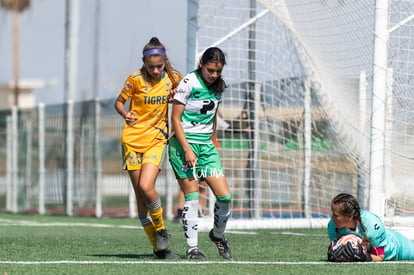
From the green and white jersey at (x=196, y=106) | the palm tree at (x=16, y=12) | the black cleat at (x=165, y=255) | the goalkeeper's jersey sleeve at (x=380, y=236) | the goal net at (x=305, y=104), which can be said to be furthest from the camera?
the palm tree at (x=16, y=12)

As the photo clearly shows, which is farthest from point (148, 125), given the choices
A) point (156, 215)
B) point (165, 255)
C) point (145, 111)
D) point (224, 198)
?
point (165, 255)

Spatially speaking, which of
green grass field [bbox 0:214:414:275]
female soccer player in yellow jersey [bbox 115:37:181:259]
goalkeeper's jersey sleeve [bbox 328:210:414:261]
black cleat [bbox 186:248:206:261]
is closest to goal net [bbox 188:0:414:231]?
green grass field [bbox 0:214:414:275]

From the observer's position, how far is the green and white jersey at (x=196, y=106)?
7.88 m

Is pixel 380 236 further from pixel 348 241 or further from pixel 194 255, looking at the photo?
pixel 194 255

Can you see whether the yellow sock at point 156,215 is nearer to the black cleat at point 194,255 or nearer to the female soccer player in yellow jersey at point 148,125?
the female soccer player in yellow jersey at point 148,125

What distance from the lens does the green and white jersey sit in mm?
7875

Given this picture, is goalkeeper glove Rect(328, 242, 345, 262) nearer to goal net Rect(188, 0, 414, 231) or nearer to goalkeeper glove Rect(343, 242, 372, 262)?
goalkeeper glove Rect(343, 242, 372, 262)

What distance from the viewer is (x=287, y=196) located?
13586 millimetres

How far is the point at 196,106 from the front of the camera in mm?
7906

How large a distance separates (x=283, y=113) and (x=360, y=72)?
3.00m

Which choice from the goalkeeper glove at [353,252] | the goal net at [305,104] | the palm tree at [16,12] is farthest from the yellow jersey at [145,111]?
the palm tree at [16,12]

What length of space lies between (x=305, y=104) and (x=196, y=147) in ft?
17.1

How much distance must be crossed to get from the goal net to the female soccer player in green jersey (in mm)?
2397

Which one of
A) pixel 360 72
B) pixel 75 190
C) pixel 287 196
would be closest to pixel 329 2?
pixel 360 72
